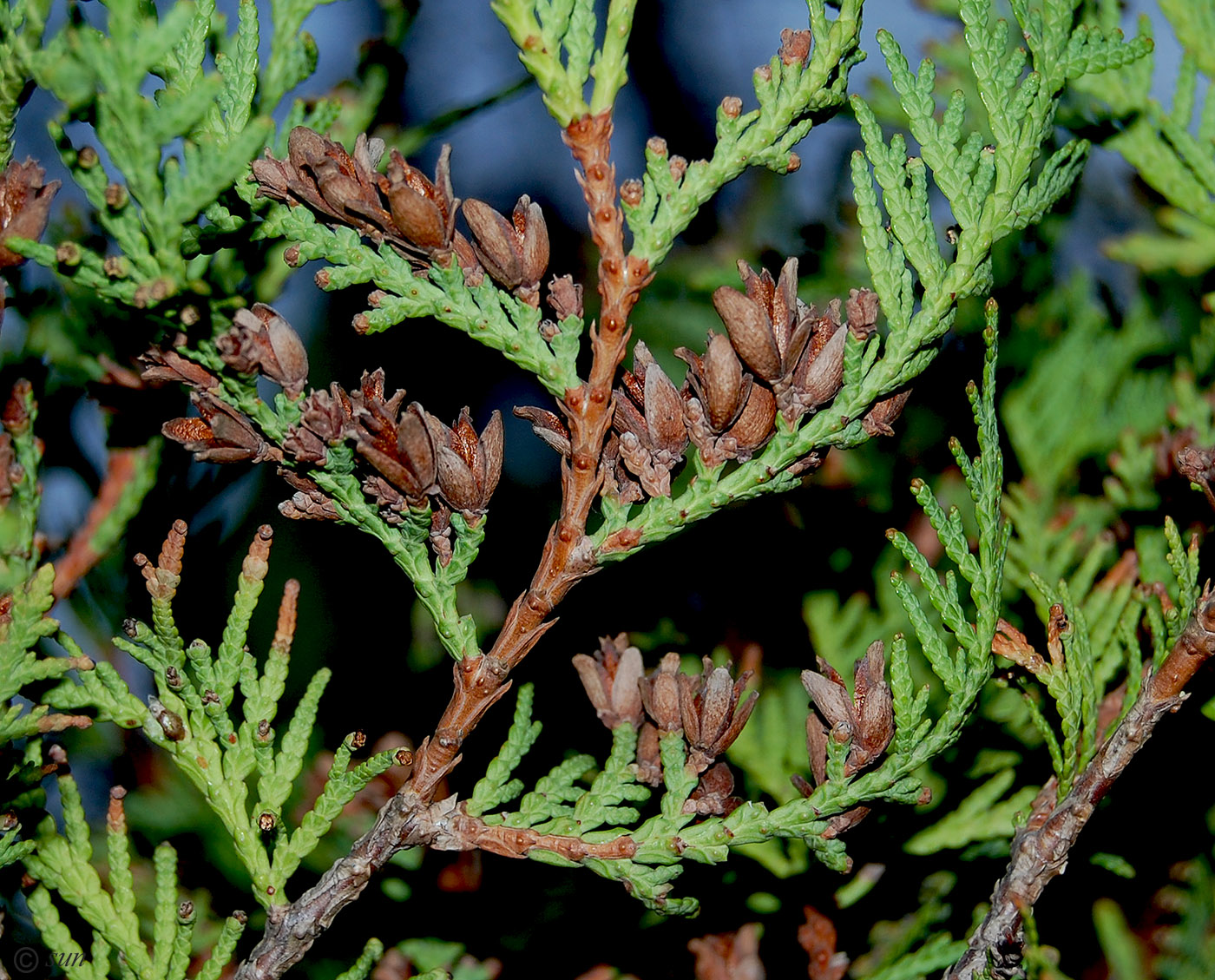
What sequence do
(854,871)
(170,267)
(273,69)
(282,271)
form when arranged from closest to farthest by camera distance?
(170,267) < (273,69) < (854,871) < (282,271)

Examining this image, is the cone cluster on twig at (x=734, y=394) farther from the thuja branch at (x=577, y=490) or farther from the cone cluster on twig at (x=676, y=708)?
the cone cluster on twig at (x=676, y=708)

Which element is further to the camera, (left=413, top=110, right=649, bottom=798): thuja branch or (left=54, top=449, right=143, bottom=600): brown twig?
(left=54, top=449, right=143, bottom=600): brown twig

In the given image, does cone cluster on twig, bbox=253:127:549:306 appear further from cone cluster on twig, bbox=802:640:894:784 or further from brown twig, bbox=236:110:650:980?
cone cluster on twig, bbox=802:640:894:784

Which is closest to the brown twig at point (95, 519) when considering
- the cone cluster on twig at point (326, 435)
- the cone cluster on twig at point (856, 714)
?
the cone cluster on twig at point (326, 435)

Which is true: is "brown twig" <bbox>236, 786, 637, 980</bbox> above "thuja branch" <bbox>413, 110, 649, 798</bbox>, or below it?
below

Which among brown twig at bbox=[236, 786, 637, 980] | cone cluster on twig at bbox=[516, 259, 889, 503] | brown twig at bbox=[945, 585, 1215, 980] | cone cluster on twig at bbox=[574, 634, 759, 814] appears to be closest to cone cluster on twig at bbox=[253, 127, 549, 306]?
cone cluster on twig at bbox=[516, 259, 889, 503]

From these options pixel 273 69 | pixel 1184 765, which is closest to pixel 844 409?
pixel 273 69

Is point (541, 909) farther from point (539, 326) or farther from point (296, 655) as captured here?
point (539, 326)

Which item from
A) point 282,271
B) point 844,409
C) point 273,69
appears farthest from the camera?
point 282,271
